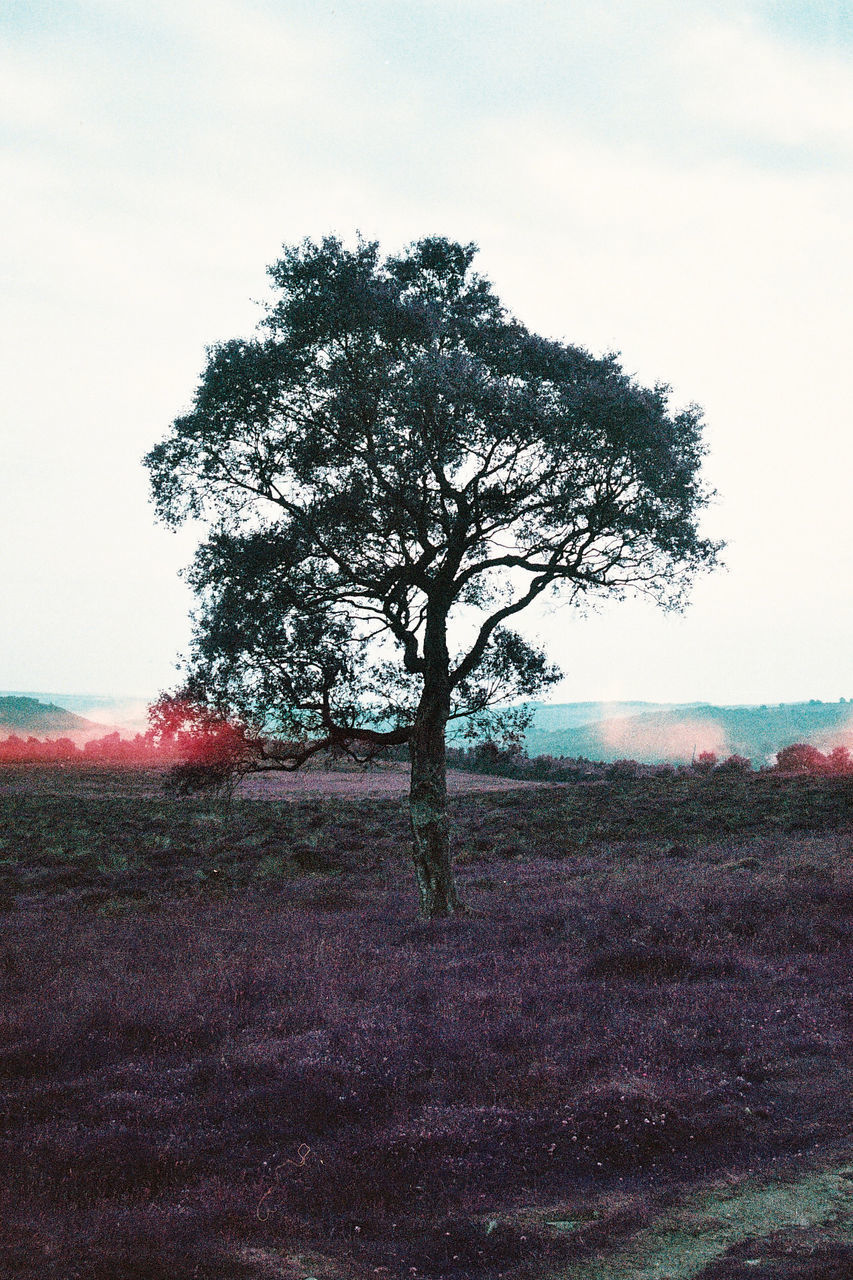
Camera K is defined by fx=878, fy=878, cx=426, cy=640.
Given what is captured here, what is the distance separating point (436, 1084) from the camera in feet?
34.0

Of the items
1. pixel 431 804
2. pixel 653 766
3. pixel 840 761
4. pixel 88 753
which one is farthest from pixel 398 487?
pixel 88 753

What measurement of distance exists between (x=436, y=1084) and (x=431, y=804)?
30.7 feet

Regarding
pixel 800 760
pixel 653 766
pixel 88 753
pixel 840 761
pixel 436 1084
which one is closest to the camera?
pixel 436 1084

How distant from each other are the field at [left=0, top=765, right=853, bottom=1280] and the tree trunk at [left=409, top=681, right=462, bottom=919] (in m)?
1.01

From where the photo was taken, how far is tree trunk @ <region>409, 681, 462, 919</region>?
19.6 meters

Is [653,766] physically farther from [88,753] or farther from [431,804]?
[88,753]

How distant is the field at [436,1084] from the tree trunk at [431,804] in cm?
101

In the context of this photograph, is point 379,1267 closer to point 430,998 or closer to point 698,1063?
point 698,1063

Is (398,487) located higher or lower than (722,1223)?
higher

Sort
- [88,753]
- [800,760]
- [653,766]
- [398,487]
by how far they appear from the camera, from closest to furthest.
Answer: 1. [398,487]
2. [800,760]
3. [653,766]
4. [88,753]

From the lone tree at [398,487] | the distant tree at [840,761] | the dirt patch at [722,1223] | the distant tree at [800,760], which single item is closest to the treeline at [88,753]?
the distant tree at [800,760]

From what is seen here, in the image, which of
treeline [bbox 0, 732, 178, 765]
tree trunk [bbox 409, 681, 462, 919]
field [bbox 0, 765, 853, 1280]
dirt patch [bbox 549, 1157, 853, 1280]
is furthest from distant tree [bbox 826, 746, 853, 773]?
treeline [bbox 0, 732, 178, 765]

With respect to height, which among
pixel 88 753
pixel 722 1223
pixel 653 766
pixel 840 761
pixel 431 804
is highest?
pixel 431 804

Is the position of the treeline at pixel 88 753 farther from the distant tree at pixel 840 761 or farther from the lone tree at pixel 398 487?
the lone tree at pixel 398 487
